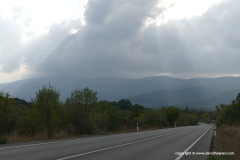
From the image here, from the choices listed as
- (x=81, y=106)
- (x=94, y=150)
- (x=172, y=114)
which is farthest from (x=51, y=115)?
(x=172, y=114)

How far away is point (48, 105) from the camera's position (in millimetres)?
34000

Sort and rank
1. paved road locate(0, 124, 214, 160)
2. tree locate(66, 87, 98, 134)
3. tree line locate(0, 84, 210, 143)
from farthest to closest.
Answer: tree locate(66, 87, 98, 134), tree line locate(0, 84, 210, 143), paved road locate(0, 124, 214, 160)

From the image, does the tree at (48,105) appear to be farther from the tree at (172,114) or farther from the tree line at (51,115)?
the tree at (172,114)

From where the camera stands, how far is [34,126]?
3772cm

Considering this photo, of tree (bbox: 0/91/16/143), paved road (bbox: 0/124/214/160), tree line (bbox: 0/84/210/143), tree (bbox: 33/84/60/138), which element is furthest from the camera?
tree (bbox: 33/84/60/138)

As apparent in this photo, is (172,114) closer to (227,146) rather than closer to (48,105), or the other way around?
(48,105)

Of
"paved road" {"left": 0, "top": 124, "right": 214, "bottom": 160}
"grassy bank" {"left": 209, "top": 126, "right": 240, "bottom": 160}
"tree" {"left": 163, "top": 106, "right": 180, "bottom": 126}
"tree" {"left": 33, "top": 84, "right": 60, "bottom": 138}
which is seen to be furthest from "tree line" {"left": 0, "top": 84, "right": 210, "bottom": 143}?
"tree" {"left": 163, "top": 106, "right": 180, "bottom": 126}

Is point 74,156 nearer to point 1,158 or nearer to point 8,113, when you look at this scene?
point 1,158

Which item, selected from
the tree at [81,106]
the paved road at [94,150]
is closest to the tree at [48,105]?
the tree at [81,106]

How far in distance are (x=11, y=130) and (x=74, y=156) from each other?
22.0 m

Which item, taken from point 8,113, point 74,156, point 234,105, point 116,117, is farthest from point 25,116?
point 234,105

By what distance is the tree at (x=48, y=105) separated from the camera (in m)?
34.1

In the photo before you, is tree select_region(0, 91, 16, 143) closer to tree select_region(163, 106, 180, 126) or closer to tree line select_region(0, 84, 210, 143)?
tree line select_region(0, 84, 210, 143)

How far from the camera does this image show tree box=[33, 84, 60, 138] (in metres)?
34.1
